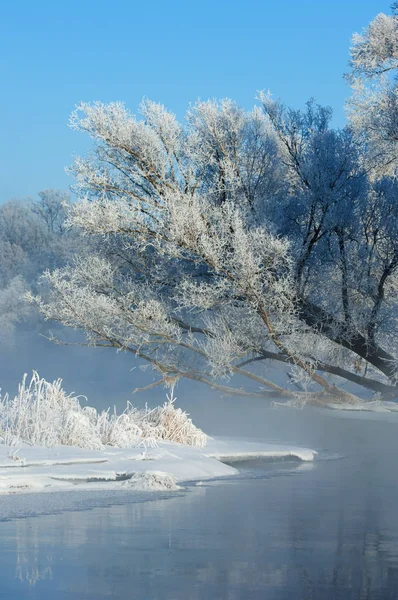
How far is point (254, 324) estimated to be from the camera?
14.8 meters

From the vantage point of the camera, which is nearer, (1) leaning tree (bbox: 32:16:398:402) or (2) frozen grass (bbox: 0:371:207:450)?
(2) frozen grass (bbox: 0:371:207:450)

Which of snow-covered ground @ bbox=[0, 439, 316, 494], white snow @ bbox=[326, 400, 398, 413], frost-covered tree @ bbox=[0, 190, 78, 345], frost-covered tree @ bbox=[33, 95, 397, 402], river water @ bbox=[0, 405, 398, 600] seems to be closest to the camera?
river water @ bbox=[0, 405, 398, 600]

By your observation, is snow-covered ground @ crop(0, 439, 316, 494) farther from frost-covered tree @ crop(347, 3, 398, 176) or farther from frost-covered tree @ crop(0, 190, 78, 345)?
frost-covered tree @ crop(0, 190, 78, 345)

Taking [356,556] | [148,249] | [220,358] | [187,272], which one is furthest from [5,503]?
[148,249]

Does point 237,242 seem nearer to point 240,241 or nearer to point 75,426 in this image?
point 240,241

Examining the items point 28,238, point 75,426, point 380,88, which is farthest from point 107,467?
point 28,238

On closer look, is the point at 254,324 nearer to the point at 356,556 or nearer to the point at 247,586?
the point at 356,556

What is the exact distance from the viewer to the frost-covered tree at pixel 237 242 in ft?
47.3

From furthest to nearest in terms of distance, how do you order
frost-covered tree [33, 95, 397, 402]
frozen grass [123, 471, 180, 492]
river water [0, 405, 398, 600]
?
frost-covered tree [33, 95, 397, 402]
frozen grass [123, 471, 180, 492]
river water [0, 405, 398, 600]

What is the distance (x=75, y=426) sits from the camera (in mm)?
11555

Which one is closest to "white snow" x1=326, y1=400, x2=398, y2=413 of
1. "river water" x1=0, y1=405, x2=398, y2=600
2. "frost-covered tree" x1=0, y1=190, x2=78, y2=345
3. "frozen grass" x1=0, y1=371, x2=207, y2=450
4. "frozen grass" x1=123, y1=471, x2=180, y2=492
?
"frozen grass" x1=0, y1=371, x2=207, y2=450

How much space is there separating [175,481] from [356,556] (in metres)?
3.59

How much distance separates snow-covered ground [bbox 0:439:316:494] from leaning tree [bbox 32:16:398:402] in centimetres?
296

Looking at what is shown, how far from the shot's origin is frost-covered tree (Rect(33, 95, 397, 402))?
14.4m
